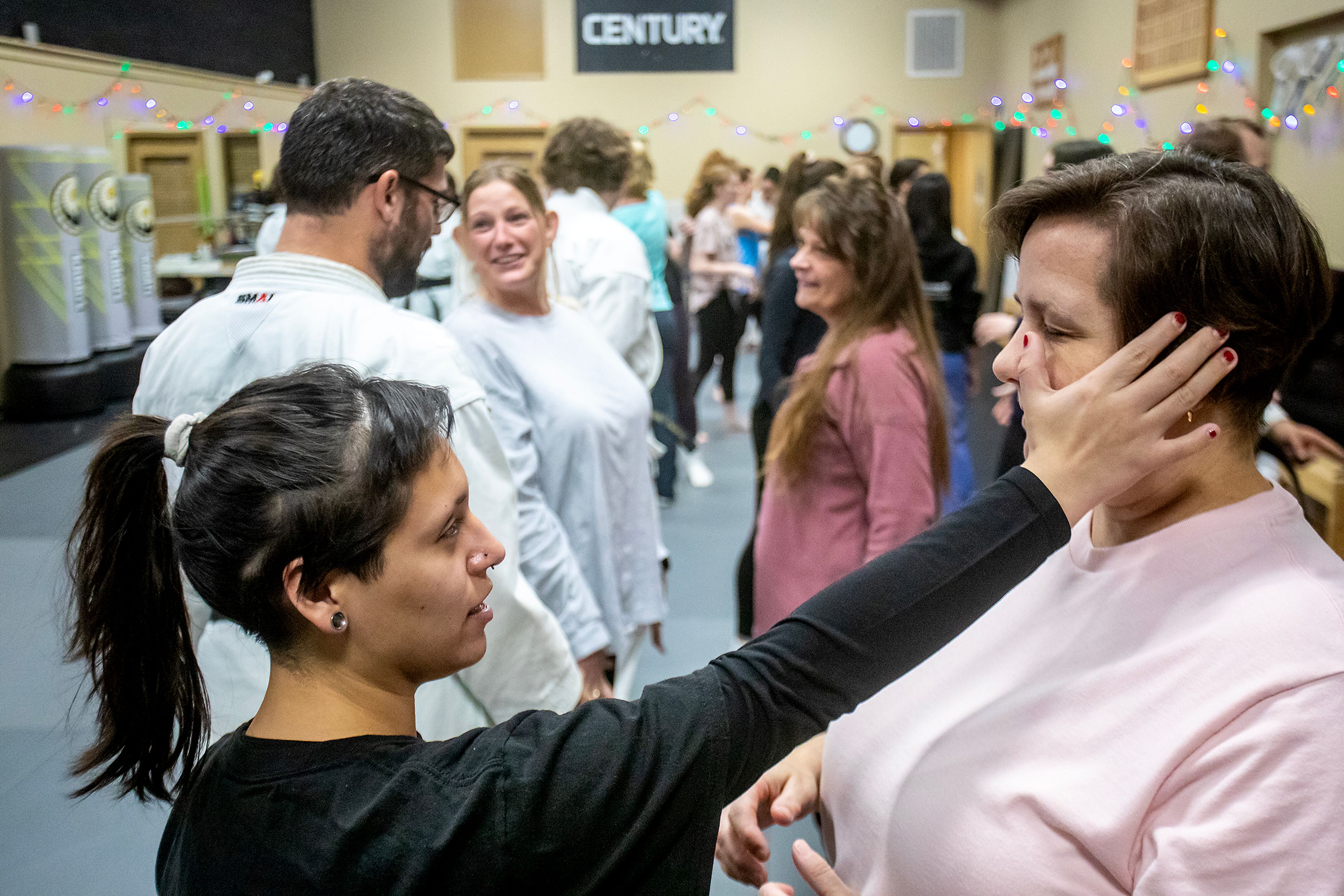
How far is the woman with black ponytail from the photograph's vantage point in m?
0.77

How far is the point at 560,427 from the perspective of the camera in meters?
2.20

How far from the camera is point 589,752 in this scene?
0.79 metres

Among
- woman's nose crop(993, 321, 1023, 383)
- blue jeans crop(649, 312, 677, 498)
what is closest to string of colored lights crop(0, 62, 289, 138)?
blue jeans crop(649, 312, 677, 498)

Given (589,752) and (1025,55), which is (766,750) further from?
(1025,55)

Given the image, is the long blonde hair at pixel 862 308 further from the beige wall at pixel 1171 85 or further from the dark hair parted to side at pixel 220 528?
the dark hair parted to side at pixel 220 528

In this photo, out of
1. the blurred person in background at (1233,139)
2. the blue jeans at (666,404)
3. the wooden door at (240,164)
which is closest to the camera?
the blurred person in background at (1233,139)

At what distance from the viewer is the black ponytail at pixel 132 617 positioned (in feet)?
3.16

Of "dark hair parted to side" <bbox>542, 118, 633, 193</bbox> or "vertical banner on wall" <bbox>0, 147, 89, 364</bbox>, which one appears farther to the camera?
"vertical banner on wall" <bbox>0, 147, 89, 364</bbox>

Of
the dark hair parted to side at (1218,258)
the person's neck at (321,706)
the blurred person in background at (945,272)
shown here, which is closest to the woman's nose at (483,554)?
the person's neck at (321,706)

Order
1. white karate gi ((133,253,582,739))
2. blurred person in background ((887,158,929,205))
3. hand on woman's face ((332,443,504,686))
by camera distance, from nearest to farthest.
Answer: hand on woman's face ((332,443,504,686)) → white karate gi ((133,253,582,739)) → blurred person in background ((887,158,929,205))

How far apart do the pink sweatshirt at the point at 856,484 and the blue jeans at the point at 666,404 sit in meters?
2.58

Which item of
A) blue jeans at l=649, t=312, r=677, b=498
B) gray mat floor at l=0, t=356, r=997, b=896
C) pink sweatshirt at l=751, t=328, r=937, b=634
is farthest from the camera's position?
blue jeans at l=649, t=312, r=677, b=498

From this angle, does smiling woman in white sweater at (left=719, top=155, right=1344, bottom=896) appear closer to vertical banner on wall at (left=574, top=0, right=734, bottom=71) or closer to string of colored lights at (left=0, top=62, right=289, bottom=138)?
string of colored lights at (left=0, top=62, right=289, bottom=138)

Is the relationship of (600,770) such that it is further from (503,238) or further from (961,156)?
(961,156)
